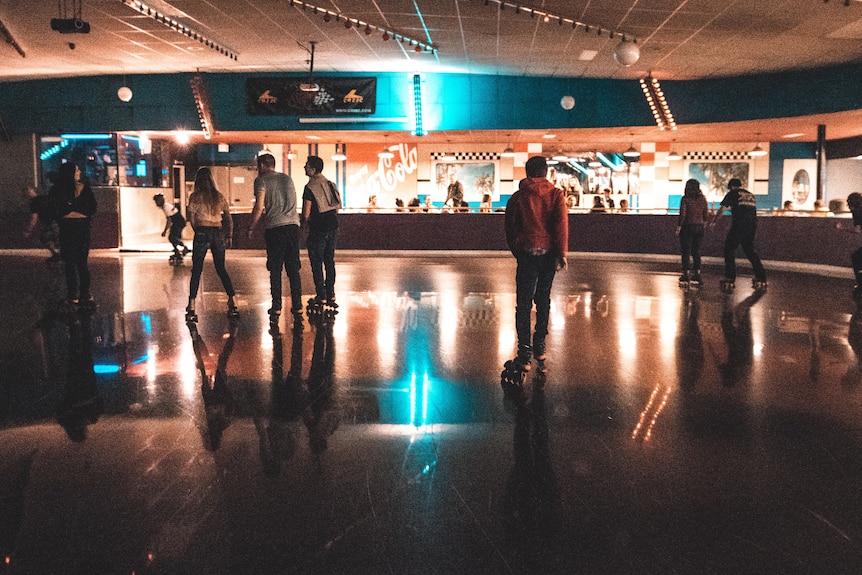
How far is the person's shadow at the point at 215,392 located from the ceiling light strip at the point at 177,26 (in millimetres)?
5863

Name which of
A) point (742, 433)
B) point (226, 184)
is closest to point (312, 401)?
point (742, 433)

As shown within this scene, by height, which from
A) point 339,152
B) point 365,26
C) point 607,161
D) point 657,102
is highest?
point 365,26

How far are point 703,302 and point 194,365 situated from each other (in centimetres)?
592

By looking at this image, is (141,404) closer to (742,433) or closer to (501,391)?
(501,391)

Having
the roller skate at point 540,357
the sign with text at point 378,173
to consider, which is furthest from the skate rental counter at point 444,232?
the roller skate at point 540,357

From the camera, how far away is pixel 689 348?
5609mm

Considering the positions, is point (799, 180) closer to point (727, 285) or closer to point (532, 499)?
point (727, 285)

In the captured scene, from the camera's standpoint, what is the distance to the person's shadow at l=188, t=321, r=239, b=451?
137 inches

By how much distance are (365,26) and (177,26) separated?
287 cm

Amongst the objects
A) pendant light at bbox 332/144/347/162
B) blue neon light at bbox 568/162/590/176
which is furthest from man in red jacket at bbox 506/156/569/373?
blue neon light at bbox 568/162/590/176

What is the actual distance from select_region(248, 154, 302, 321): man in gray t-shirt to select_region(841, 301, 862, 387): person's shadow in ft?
14.7

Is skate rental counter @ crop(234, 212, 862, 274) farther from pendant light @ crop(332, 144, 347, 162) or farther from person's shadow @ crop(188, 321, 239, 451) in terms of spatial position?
person's shadow @ crop(188, 321, 239, 451)

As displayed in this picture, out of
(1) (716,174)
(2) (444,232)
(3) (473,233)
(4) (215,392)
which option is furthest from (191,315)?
(1) (716,174)

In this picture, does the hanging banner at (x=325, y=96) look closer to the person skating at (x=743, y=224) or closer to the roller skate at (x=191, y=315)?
the person skating at (x=743, y=224)
